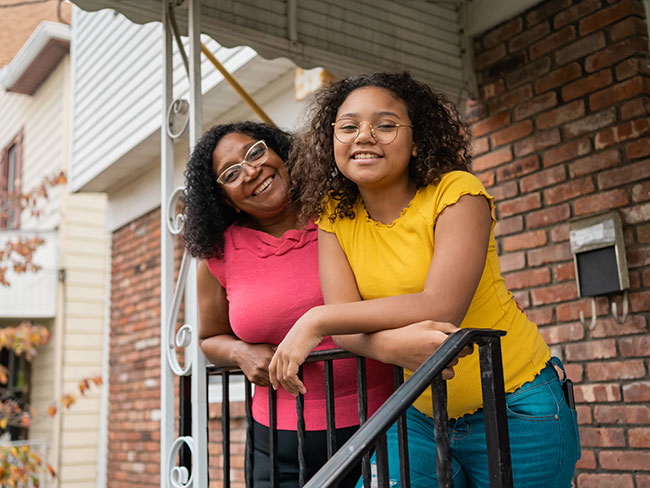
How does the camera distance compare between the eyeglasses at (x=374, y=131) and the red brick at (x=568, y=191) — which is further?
the red brick at (x=568, y=191)

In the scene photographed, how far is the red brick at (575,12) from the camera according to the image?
11.6 feet

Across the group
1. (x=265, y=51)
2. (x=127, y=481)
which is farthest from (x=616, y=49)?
(x=127, y=481)

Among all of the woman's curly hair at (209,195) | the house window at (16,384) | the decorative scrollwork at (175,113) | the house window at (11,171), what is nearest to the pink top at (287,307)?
the woman's curly hair at (209,195)

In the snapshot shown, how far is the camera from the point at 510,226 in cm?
384

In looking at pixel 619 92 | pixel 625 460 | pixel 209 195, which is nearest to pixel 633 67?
pixel 619 92

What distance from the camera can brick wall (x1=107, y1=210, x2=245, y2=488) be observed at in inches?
265

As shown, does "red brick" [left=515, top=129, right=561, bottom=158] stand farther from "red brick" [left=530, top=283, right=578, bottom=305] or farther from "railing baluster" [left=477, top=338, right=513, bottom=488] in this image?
"railing baluster" [left=477, top=338, right=513, bottom=488]

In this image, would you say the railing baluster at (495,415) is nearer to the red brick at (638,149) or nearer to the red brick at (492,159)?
the red brick at (638,149)

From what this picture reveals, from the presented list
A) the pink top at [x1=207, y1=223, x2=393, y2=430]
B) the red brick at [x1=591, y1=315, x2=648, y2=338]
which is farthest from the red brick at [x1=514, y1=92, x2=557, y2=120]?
the pink top at [x1=207, y1=223, x2=393, y2=430]

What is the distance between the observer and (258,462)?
2.40m

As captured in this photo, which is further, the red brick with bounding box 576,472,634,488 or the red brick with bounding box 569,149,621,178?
the red brick with bounding box 569,149,621,178

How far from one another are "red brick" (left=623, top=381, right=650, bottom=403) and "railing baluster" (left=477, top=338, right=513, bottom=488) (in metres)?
1.82

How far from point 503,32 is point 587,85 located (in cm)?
66

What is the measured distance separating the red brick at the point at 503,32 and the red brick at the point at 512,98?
0.31 m
